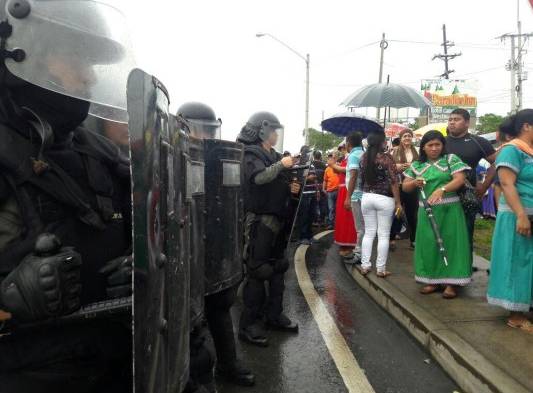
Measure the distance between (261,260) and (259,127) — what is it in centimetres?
115

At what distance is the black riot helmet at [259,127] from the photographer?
4.08 metres

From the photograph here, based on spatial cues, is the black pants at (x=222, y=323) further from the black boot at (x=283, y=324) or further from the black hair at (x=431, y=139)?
the black hair at (x=431, y=139)

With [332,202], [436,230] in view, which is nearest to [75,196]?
[436,230]

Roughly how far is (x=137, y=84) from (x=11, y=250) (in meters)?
0.74

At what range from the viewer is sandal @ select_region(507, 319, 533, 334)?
3.84 meters

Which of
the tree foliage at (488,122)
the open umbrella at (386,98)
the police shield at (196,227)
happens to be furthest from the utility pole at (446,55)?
the police shield at (196,227)

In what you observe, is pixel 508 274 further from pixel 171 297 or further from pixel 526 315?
pixel 171 297

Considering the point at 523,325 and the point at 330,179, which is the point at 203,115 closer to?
the point at 523,325

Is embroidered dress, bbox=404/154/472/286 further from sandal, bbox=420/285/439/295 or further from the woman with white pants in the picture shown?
the woman with white pants

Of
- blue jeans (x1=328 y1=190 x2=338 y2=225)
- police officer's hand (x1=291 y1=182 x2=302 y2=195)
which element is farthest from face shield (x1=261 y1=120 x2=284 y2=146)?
blue jeans (x1=328 y1=190 x2=338 y2=225)

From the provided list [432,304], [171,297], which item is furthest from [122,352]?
[432,304]

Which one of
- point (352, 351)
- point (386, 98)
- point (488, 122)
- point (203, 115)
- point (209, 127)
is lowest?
point (352, 351)

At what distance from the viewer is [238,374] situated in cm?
328

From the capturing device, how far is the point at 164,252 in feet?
4.66
